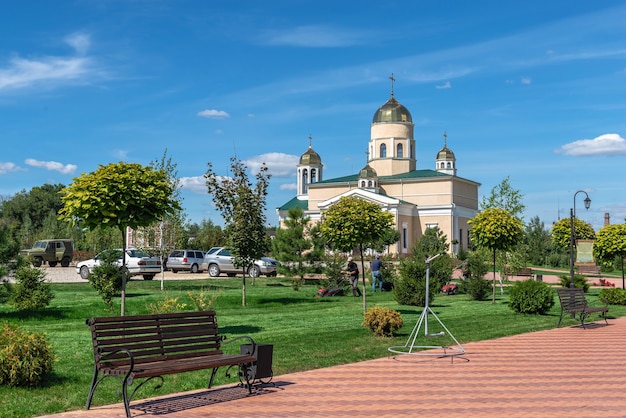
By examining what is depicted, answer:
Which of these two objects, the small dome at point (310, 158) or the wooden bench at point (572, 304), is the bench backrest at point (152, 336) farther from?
the small dome at point (310, 158)

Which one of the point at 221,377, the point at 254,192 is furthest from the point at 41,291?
the point at 221,377

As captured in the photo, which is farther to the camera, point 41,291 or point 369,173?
point 369,173

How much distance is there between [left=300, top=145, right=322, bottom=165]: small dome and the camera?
81.9 meters

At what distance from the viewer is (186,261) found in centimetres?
3928

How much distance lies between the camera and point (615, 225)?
97.6 ft

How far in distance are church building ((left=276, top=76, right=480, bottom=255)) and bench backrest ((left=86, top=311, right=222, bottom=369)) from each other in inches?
2208

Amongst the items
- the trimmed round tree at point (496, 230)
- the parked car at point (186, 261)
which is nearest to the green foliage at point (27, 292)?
the trimmed round tree at point (496, 230)

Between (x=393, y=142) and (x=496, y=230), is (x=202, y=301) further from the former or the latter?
(x=393, y=142)

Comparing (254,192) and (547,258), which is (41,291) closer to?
(254,192)

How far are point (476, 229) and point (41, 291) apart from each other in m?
13.5

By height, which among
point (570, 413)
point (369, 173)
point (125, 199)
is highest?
point (369, 173)

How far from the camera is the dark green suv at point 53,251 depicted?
4369cm

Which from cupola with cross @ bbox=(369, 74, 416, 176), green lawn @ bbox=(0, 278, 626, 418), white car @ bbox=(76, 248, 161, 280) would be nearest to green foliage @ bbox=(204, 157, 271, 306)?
green lawn @ bbox=(0, 278, 626, 418)

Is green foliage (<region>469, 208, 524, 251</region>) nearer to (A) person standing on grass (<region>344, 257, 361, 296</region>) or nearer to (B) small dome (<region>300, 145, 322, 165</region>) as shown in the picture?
(A) person standing on grass (<region>344, 257, 361, 296</region>)
